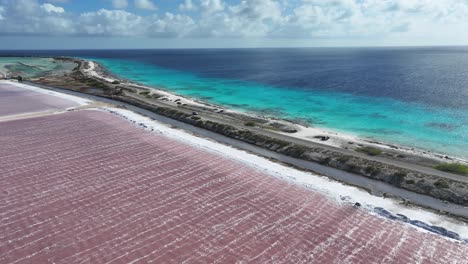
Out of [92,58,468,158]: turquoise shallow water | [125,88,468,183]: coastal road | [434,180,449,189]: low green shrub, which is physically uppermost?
[92,58,468,158]: turquoise shallow water

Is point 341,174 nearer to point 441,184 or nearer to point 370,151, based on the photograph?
point 370,151

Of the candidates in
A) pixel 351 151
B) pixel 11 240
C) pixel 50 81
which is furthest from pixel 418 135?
pixel 50 81

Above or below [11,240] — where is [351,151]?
above

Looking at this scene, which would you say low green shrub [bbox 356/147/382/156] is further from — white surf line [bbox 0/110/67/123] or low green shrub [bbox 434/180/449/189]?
white surf line [bbox 0/110/67/123]

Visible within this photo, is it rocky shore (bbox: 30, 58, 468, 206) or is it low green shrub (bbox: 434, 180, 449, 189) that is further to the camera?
rocky shore (bbox: 30, 58, 468, 206)

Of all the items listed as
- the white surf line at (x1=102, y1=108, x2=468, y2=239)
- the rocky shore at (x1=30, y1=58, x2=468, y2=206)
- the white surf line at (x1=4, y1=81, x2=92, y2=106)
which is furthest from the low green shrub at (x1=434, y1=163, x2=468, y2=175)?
the white surf line at (x1=4, y1=81, x2=92, y2=106)

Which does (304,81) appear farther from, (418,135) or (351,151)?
(351,151)
